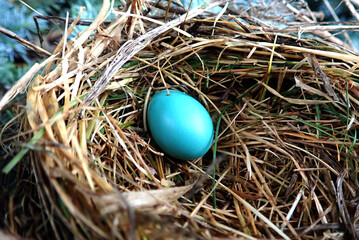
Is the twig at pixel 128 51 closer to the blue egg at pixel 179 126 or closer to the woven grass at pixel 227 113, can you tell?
the woven grass at pixel 227 113

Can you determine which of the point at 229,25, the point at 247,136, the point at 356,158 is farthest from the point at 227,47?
the point at 356,158

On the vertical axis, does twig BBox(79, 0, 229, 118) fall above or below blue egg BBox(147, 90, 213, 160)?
above

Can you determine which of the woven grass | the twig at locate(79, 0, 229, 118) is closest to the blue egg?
the woven grass

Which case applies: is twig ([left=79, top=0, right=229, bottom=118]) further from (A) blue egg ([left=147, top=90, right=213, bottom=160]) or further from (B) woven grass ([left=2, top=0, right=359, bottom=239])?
(A) blue egg ([left=147, top=90, right=213, bottom=160])

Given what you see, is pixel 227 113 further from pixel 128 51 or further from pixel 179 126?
pixel 128 51

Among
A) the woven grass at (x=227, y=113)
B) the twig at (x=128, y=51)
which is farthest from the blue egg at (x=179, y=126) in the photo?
the twig at (x=128, y=51)

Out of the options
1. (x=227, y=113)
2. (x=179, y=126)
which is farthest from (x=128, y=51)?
(x=227, y=113)
